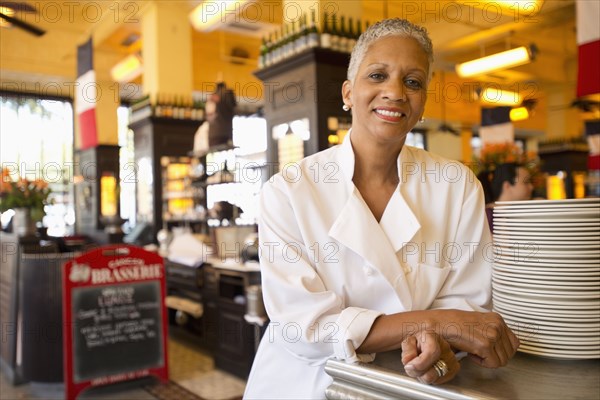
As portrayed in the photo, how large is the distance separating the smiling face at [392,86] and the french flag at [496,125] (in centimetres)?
774

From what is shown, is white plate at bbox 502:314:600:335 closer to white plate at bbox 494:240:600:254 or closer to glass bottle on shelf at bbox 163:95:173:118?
white plate at bbox 494:240:600:254

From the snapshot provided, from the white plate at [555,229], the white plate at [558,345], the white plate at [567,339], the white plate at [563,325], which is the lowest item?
the white plate at [558,345]

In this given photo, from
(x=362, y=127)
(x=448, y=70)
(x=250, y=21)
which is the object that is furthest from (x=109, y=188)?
(x=362, y=127)

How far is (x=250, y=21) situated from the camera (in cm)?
827

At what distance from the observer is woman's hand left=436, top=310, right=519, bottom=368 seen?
974 mm

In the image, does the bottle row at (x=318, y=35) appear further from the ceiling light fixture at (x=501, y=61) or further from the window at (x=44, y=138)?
the window at (x=44, y=138)

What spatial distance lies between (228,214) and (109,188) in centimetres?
538

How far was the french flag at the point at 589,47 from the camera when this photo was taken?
340 cm

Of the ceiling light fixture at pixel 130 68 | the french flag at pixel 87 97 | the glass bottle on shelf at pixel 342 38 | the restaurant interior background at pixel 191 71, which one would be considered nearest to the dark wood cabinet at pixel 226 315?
the restaurant interior background at pixel 191 71

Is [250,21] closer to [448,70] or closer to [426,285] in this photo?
[448,70]

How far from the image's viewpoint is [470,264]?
51.2 inches

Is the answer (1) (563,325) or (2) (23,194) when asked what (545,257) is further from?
(2) (23,194)

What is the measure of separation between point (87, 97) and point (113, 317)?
2922 millimetres

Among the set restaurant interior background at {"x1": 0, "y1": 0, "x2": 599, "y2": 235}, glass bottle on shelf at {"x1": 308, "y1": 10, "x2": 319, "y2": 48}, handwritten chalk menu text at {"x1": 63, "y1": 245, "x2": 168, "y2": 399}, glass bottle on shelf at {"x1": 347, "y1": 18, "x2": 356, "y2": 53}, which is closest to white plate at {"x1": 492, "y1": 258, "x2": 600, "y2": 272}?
handwritten chalk menu text at {"x1": 63, "y1": 245, "x2": 168, "y2": 399}
